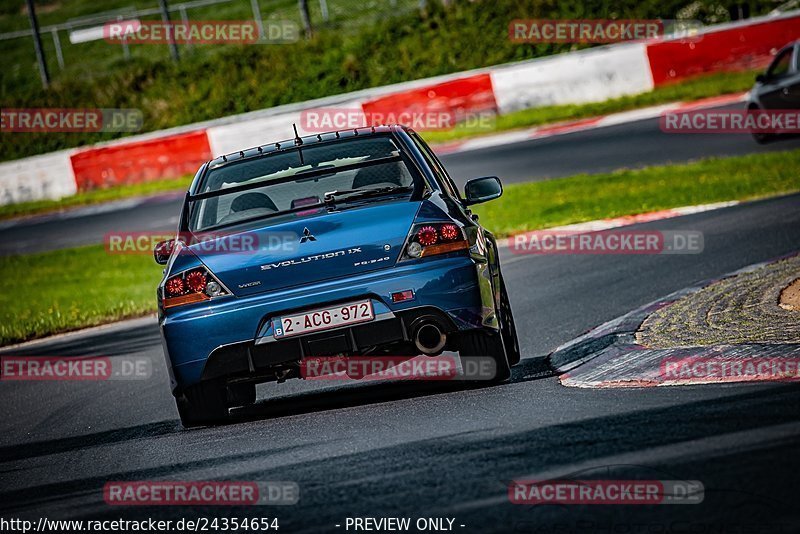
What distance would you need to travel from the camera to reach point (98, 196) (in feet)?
91.5

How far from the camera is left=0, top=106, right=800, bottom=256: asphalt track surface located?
67.7ft

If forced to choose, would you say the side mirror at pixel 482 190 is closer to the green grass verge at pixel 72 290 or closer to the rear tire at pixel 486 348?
the rear tire at pixel 486 348

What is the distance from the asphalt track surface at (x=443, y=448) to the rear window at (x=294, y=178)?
1.18m

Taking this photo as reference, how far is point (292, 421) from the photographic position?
25.0 ft

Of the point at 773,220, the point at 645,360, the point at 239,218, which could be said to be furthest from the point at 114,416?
the point at 773,220

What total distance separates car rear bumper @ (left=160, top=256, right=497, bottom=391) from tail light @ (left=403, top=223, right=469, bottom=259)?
0.22 ft

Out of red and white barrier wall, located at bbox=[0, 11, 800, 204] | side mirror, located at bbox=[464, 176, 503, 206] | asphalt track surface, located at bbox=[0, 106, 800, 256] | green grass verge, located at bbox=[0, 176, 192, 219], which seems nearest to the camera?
side mirror, located at bbox=[464, 176, 503, 206]

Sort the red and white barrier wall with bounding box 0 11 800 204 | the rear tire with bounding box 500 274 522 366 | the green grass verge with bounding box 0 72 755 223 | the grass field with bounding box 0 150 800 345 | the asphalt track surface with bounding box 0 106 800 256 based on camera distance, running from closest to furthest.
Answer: the rear tire with bounding box 500 274 522 366
the grass field with bounding box 0 150 800 345
the asphalt track surface with bounding box 0 106 800 256
the green grass verge with bounding box 0 72 755 223
the red and white barrier wall with bounding box 0 11 800 204

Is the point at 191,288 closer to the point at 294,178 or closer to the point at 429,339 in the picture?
the point at 294,178

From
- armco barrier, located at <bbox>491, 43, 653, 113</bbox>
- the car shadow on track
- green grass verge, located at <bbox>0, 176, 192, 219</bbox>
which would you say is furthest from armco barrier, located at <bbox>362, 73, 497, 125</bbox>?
the car shadow on track

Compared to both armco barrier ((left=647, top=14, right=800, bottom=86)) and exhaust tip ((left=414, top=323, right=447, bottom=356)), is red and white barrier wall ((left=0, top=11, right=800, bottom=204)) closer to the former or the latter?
armco barrier ((left=647, top=14, right=800, bottom=86))

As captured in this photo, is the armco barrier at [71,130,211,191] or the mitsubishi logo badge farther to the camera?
the armco barrier at [71,130,211,191]

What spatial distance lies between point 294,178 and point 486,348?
57.9 inches

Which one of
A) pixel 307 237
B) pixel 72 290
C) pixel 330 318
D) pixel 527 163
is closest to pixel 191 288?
pixel 307 237
